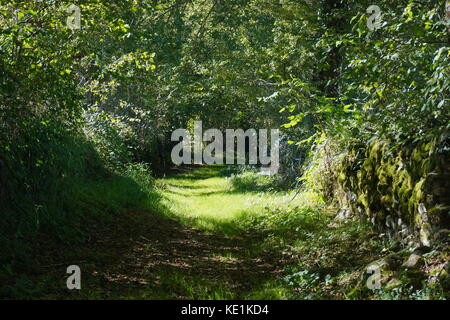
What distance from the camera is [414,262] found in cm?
407

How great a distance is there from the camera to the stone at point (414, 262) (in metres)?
4.04

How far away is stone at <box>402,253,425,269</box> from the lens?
4.04 metres

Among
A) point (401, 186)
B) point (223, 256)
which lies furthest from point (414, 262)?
point (223, 256)

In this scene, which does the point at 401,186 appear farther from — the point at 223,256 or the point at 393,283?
the point at 223,256

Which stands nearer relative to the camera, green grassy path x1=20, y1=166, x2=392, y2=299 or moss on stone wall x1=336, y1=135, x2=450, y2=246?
moss on stone wall x1=336, y1=135, x2=450, y2=246

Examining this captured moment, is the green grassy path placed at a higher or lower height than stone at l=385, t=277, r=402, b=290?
lower

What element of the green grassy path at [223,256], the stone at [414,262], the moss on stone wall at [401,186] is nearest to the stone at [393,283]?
the stone at [414,262]

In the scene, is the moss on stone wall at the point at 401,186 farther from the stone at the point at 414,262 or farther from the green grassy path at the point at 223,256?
the green grassy path at the point at 223,256

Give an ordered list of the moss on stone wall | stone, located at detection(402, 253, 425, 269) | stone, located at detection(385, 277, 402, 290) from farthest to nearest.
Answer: the moss on stone wall → stone, located at detection(402, 253, 425, 269) → stone, located at detection(385, 277, 402, 290)

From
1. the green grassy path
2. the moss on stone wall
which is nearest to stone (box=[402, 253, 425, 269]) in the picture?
the moss on stone wall

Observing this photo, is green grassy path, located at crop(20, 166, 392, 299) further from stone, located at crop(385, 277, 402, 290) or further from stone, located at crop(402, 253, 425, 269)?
stone, located at crop(402, 253, 425, 269)

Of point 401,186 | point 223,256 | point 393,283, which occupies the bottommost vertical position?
point 223,256

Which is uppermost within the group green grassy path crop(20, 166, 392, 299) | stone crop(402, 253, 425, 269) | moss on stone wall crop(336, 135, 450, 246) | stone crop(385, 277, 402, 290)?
moss on stone wall crop(336, 135, 450, 246)
